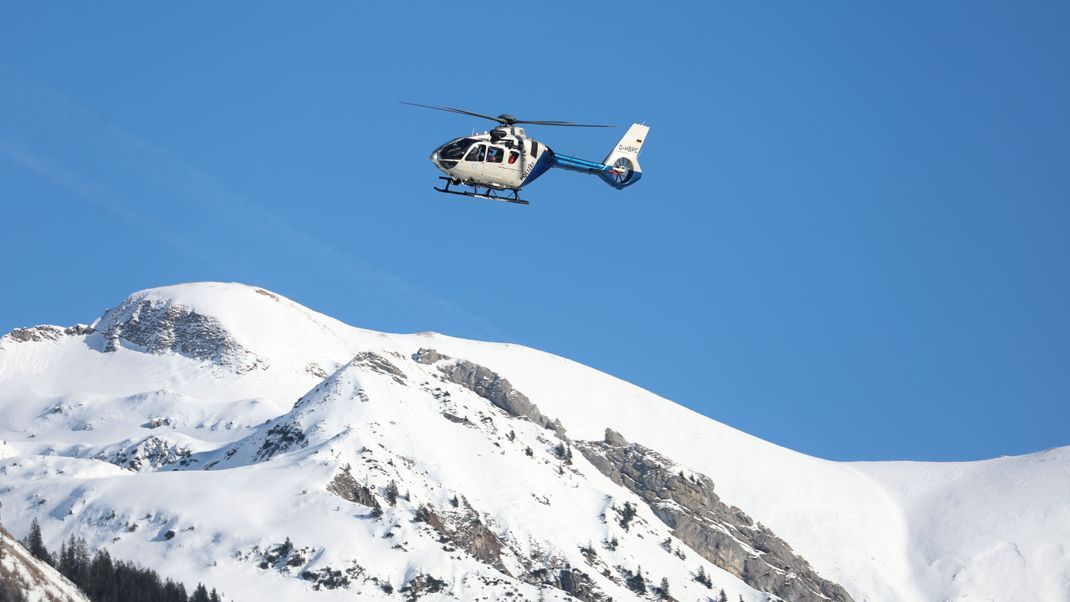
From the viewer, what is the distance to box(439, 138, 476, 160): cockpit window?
397ft

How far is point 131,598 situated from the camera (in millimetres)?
187875

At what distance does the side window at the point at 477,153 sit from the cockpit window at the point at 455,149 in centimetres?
48

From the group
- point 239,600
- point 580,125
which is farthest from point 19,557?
point 580,125

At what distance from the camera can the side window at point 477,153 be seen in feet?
399

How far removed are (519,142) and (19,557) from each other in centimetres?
9413

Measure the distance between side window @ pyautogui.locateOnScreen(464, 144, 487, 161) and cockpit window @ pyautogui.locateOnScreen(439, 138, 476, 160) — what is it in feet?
1.59

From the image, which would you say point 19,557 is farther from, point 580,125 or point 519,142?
point 580,125

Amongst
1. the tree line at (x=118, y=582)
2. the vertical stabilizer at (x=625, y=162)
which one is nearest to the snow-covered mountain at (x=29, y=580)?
the tree line at (x=118, y=582)

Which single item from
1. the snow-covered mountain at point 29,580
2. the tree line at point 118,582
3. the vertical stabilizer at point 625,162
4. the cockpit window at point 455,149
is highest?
the vertical stabilizer at point 625,162

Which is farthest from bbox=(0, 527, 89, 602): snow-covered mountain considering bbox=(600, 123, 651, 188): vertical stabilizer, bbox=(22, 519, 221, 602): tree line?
bbox=(600, 123, 651, 188): vertical stabilizer

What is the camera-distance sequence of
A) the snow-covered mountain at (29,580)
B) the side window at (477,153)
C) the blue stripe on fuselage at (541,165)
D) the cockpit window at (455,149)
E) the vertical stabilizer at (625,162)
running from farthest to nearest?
1. the snow-covered mountain at (29,580)
2. the vertical stabilizer at (625,162)
3. the blue stripe on fuselage at (541,165)
4. the side window at (477,153)
5. the cockpit window at (455,149)

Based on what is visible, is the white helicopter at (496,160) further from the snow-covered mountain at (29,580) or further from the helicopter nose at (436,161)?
the snow-covered mountain at (29,580)

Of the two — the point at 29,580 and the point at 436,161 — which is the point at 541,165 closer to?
the point at 436,161

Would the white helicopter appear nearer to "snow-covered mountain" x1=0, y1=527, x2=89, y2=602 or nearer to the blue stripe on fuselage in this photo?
the blue stripe on fuselage
